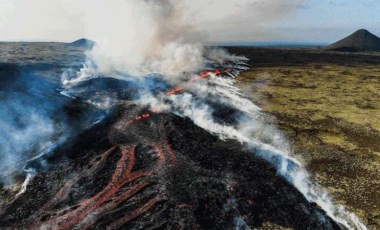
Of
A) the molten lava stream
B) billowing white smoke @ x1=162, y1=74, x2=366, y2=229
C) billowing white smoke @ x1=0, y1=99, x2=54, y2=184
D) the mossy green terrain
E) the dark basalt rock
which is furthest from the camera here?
billowing white smoke @ x1=0, y1=99, x2=54, y2=184

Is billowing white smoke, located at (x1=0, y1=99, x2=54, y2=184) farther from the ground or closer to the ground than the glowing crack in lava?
farther from the ground

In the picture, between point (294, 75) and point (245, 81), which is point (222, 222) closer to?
point (245, 81)

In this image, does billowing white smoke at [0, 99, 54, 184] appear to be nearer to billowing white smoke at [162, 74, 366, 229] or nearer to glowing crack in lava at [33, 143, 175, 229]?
glowing crack in lava at [33, 143, 175, 229]

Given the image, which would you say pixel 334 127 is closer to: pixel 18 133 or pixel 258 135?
pixel 258 135

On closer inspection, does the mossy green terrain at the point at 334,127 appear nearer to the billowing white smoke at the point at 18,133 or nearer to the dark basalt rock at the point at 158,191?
the dark basalt rock at the point at 158,191

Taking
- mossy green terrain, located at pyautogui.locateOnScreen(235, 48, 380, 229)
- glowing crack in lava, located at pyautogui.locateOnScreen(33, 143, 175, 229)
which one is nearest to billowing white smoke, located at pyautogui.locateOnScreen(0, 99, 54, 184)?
glowing crack in lava, located at pyautogui.locateOnScreen(33, 143, 175, 229)

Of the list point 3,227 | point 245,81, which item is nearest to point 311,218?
point 3,227

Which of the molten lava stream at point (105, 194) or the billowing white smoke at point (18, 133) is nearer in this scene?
the molten lava stream at point (105, 194)

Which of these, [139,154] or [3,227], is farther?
[139,154]

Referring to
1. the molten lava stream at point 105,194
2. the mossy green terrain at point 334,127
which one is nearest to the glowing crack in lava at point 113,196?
the molten lava stream at point 105,194
